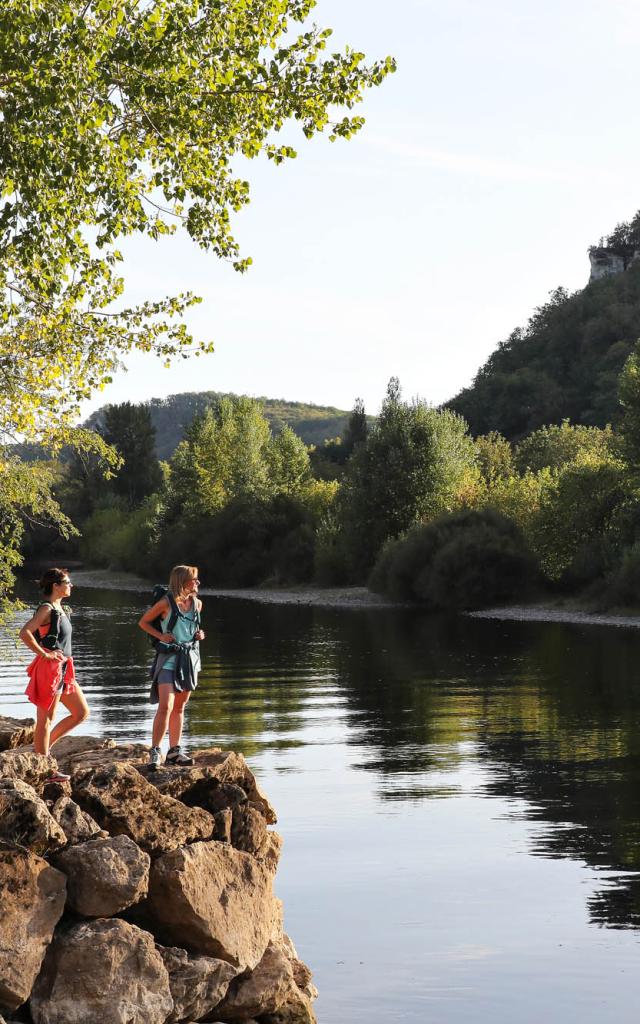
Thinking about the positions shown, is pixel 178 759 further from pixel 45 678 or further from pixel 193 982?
pixel 193 982

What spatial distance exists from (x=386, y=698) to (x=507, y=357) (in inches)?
4707

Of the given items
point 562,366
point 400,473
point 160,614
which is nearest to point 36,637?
point 160,614

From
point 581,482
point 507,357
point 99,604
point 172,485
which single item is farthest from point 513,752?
point 507,357

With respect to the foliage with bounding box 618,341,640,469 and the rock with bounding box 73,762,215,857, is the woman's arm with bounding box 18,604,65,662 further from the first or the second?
the foliage with bounding box 618,341,640,469

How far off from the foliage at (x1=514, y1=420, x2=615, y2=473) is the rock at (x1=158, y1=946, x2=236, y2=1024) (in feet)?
285

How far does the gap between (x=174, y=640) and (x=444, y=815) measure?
734cm

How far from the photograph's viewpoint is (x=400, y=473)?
83875 mm

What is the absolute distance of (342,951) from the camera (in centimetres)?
1370

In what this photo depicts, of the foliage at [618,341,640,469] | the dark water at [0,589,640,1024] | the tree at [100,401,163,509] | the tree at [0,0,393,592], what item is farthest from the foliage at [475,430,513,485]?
the tree at [0,0,393,592]

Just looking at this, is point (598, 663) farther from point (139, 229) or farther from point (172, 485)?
point (172, 485)

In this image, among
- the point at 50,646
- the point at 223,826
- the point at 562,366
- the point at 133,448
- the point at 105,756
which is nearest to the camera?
the point at 223,826

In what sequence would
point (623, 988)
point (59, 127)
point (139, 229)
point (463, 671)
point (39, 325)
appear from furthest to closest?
point (463, 671), point (39, 325), point (139, 229), point (59, 127), point (623, 988)

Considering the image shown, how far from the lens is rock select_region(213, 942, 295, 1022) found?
37.4ft

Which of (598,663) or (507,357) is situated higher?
(507,357)
